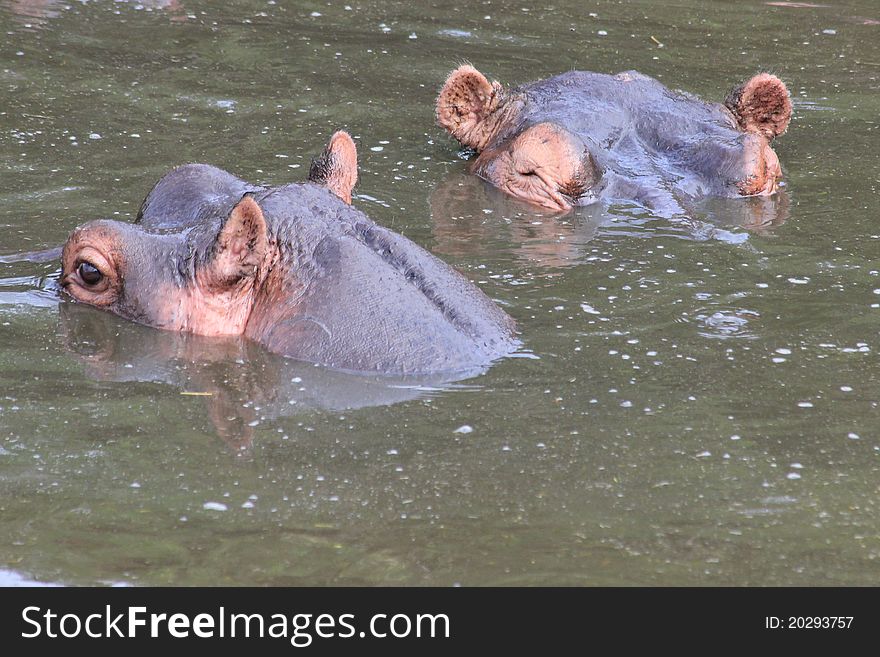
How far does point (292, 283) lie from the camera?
5.51 meters

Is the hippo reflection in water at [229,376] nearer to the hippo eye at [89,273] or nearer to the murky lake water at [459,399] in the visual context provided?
the murky lake water at [459,399]

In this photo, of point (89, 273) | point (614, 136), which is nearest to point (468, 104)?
point (614, 136)

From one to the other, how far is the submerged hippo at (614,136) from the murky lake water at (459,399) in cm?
24

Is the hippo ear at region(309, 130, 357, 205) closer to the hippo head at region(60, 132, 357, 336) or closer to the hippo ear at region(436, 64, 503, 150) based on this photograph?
the hippo head at region(60, 132, 357, 336)

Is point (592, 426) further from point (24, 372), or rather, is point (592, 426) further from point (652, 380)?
→ point (24, 372)

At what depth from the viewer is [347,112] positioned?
9969 millimetres

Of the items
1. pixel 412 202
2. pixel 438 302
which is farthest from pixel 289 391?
pixel 412 202

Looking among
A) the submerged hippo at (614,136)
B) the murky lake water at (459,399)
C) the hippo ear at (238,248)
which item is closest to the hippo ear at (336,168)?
the hippo ear at (238,248)

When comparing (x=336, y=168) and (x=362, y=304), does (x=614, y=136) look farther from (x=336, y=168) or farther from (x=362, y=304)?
(x=362, y=304)

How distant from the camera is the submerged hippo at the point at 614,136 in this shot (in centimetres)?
845

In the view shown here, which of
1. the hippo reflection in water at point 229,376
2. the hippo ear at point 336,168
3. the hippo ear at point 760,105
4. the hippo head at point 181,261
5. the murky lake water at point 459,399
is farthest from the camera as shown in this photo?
the hippo ear at point 760,105

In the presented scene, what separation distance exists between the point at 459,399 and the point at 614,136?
3975mm
